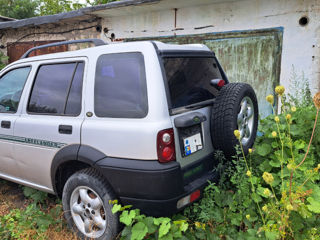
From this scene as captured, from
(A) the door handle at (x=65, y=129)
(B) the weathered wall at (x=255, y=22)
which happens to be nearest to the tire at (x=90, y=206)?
(A) the door handle at (x=65, y=129)

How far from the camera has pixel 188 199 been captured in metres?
2.27

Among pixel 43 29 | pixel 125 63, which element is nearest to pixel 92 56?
pixel 125 63

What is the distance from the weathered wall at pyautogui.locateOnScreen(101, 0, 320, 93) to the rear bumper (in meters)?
4.14

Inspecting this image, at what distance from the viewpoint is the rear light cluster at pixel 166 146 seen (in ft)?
6.78

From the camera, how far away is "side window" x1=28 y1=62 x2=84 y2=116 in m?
2.57

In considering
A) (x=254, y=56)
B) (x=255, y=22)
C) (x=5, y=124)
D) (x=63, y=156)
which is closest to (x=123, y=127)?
(x=63, y=156)

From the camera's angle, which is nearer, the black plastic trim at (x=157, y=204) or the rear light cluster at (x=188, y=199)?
the black plastic trim at (x=157, y=204)

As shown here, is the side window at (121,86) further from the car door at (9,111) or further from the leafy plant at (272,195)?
the car door at (9,111)

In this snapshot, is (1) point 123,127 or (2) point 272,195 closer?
(2) point 272,195

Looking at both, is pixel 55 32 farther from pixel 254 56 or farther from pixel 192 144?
pixel 192 144

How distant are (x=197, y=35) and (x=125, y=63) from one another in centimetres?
455

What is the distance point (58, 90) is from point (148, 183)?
1.45 metres

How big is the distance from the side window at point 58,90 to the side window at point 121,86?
279mm

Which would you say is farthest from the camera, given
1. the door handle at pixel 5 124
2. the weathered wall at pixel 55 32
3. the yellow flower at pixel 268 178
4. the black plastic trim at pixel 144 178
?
the weathered wall at pixel 55 32
